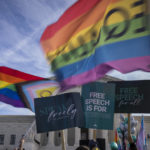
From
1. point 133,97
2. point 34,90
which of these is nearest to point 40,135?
point 34,90

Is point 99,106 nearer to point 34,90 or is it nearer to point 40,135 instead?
point 34,90

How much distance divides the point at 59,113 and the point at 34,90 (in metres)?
3.86

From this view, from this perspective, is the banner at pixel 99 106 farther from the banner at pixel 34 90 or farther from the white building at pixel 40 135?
the white building at pixel 40 135

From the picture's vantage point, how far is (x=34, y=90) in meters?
11.0

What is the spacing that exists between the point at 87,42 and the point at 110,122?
2343 mm

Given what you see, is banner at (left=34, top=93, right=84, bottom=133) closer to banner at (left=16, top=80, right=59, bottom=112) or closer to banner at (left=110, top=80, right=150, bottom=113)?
banner at (left=110, top=80, right=150, bottom=113)

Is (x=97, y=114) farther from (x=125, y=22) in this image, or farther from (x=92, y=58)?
(x=125, y=22)

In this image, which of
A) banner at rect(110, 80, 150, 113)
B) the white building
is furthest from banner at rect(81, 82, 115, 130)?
the white building

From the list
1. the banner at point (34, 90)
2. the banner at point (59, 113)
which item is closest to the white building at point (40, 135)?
the banner at point (34, 90)

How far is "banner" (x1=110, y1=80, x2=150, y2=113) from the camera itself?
648 cm

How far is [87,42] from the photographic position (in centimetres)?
738

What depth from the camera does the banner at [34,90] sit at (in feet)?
34.9

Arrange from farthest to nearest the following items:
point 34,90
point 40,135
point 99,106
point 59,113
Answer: point 40,135
point 34,90
point 59,113
point 99,106

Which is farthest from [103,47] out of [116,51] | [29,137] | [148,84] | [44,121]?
[29,137]
